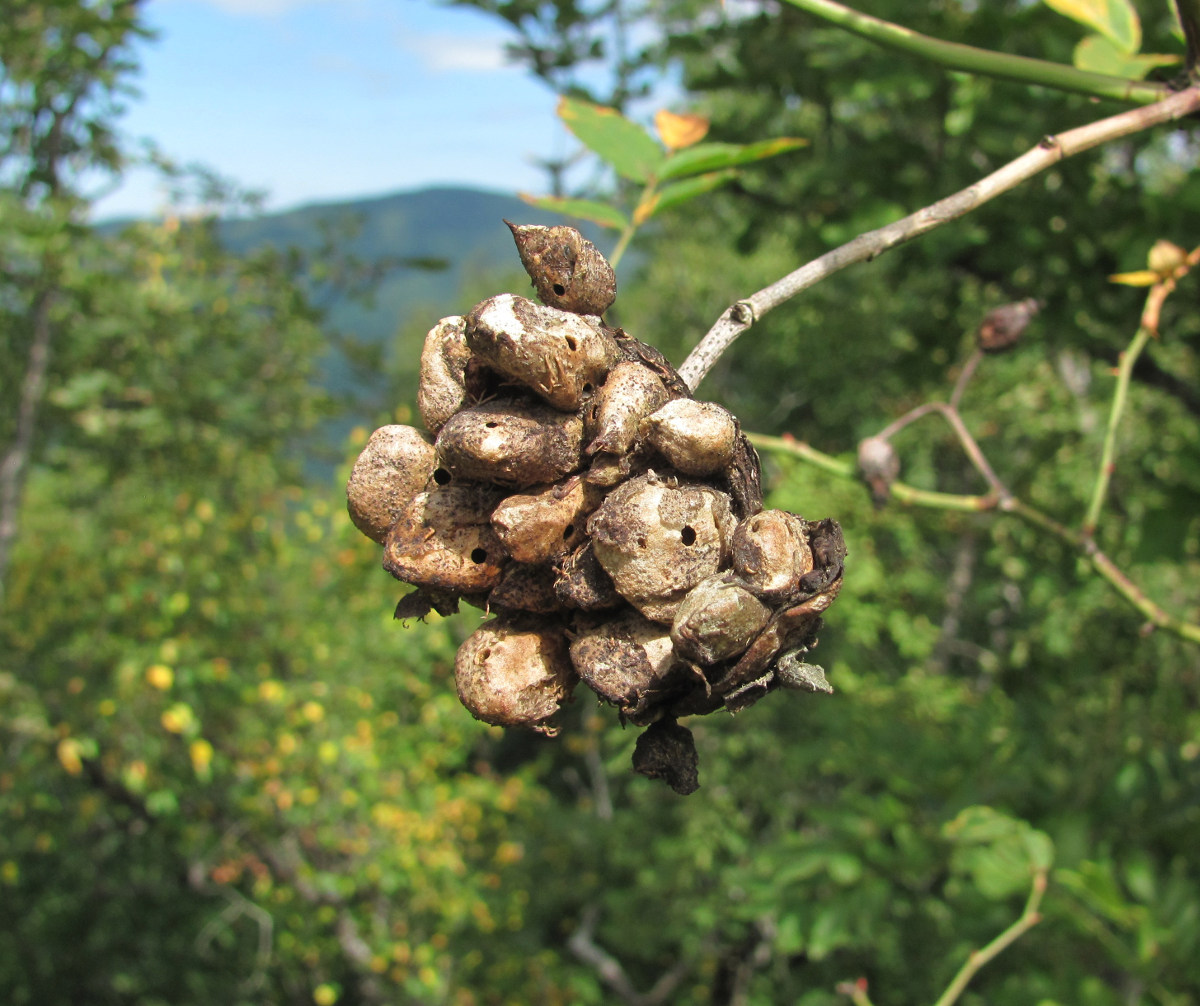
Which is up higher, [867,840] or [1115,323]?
[1115,323]

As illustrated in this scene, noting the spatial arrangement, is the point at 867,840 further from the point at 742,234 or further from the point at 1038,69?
the point at 1038,69

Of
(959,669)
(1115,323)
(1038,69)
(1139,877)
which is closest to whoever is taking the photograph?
Answer: (1038,69)

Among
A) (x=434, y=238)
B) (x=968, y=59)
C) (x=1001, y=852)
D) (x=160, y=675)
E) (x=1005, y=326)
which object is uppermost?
(x=968, y=59)

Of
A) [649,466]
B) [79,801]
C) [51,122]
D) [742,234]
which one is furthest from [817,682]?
[79,801]

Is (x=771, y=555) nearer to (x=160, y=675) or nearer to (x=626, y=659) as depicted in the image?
(x=626, y=659)

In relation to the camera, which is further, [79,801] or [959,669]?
Result: [959,669]

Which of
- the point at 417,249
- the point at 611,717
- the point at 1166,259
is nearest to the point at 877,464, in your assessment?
the point at 1166,259

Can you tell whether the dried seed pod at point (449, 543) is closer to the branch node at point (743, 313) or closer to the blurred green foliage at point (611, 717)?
the branch node at point (743, 313)

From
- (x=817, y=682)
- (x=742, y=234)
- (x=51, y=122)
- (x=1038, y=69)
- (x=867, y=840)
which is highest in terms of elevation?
(x=1038, y=69)
